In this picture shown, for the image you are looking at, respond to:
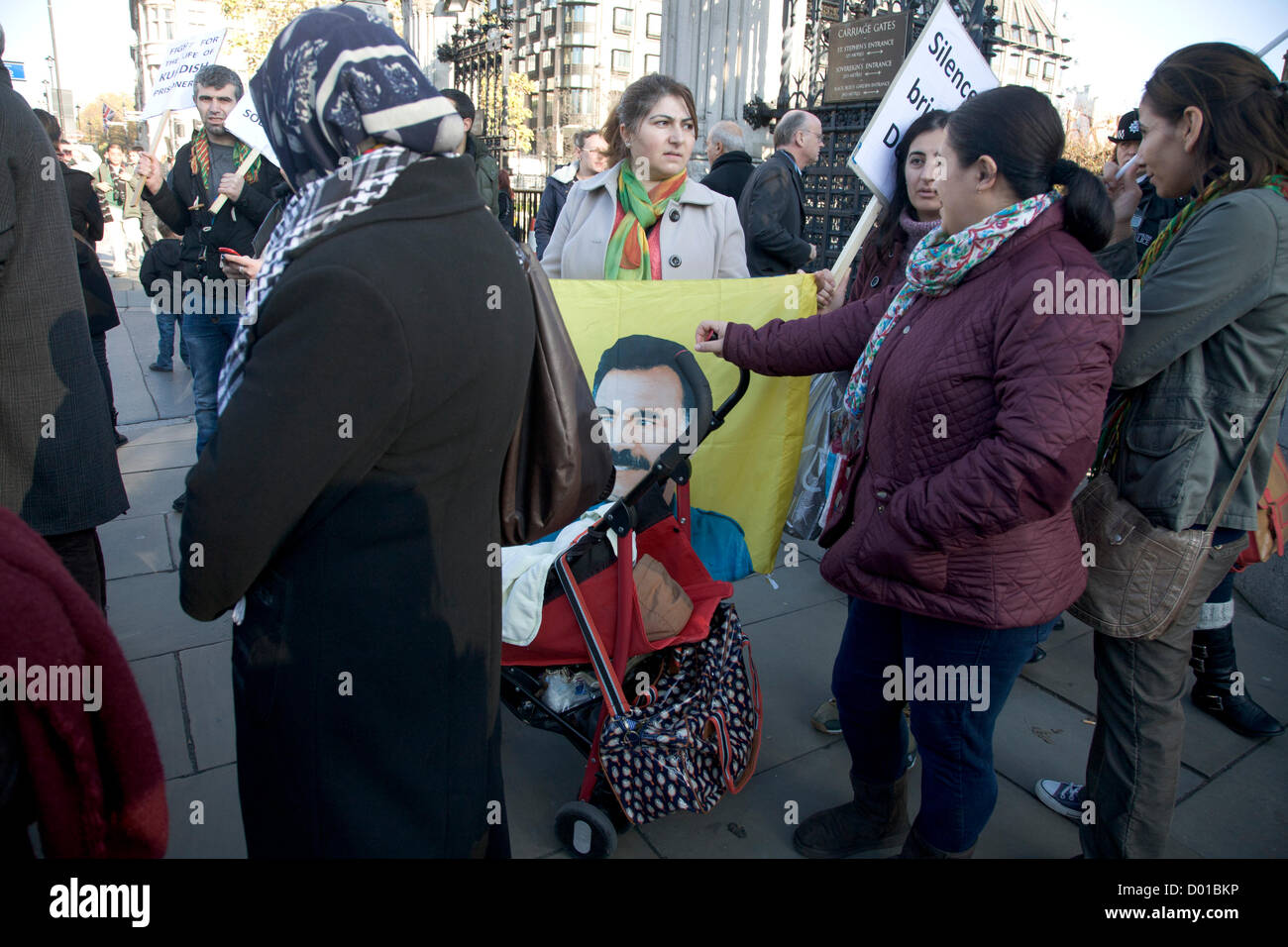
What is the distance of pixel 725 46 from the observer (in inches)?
577

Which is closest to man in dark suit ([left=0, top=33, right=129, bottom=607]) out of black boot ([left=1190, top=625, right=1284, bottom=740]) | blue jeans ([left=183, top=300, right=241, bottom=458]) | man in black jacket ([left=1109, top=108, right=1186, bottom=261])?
blue jeans ([left=183, top=300, right=241, bottom=458])

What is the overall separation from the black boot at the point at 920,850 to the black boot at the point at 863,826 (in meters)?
0.28

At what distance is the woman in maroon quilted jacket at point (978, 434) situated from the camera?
183cm

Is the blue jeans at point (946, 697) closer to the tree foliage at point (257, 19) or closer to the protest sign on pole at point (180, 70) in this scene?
the protest sign on pole at point (180, 70)

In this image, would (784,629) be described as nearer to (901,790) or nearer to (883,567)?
(901,790)

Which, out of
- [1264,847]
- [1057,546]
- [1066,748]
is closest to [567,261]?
[1057,546]

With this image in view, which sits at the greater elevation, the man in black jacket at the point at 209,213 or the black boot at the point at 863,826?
the man in black jacket at the point at 209,213

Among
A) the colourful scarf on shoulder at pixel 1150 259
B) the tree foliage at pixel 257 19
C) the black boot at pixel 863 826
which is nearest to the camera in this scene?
the colourful scarf on shoulder at pixel 1150 259

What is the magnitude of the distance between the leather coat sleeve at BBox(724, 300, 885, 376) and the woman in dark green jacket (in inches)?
28.9

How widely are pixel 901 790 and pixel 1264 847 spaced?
1196 millimetres

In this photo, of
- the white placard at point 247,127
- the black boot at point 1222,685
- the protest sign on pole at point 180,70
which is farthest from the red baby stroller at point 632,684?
the protest sign on pole at point 180,70

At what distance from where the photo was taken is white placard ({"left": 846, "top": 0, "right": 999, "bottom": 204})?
125 inches

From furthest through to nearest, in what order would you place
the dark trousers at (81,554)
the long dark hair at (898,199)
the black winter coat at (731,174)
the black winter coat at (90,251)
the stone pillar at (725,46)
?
the stone pillar at (725,46) < the black winter coat at (731,174) < the black winter coat at (90,251) < the long dark hair at (898,199) < the dark trousers at (81,554)

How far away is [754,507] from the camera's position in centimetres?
296
